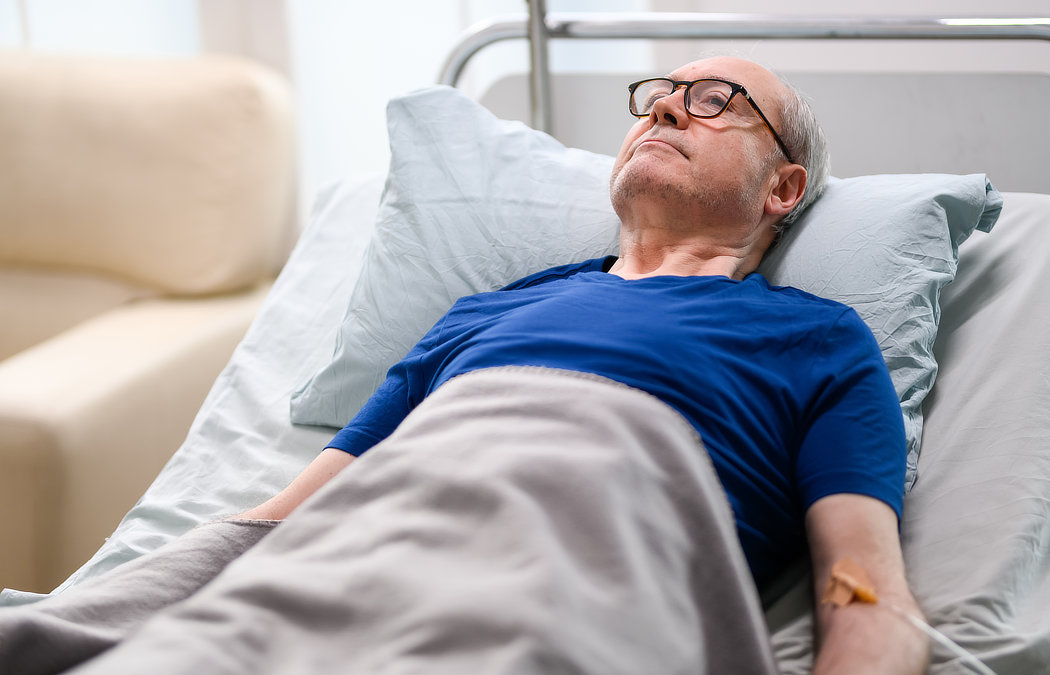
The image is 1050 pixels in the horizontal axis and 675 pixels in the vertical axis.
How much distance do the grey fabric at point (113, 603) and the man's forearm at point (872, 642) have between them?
0.58 m

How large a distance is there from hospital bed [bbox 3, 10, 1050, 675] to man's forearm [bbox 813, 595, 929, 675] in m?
0.05

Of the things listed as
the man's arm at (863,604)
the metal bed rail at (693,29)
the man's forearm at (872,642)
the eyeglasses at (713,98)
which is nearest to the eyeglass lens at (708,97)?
the eyeglasses at (713,98)

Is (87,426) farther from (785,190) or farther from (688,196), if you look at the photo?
(785,190)

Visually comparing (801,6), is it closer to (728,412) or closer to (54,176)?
(728,412)

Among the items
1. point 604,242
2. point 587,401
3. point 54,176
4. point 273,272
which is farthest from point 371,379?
point 54,176

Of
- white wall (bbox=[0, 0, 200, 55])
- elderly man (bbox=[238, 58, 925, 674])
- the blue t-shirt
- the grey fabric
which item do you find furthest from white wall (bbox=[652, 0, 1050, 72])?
white wall (bbox=[0, 0, 200, 55])

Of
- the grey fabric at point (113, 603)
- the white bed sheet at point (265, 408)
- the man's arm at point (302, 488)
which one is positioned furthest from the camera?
the white bed sheet at point (265, 408)

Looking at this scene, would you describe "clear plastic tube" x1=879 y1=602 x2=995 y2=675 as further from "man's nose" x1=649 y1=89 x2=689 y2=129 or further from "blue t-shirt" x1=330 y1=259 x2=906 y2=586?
"man's nose" x1=649 y1=89 x2=689 y2=129

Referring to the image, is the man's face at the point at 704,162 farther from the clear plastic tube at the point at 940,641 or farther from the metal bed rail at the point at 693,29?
the clear plastic tube at the point at 940,641

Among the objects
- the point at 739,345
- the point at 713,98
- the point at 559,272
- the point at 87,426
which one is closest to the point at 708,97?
the point at 713,98

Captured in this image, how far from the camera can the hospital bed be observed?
0.99m

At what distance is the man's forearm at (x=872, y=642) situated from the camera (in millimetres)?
811

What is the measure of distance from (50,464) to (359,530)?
94 cm

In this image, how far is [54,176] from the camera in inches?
83.5
